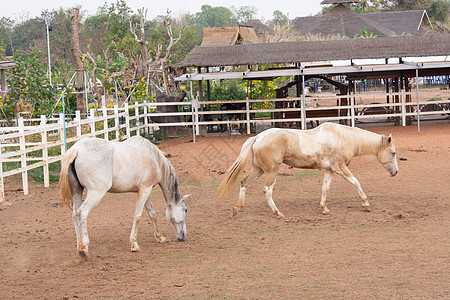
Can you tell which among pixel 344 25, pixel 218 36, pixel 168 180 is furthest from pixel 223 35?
pixel 168 180

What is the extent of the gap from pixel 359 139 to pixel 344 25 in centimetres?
3524

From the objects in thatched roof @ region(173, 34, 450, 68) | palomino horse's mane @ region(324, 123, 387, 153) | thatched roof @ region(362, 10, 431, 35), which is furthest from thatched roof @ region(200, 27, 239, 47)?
palomino horse's mane @ region(324, 123, 387, 153)

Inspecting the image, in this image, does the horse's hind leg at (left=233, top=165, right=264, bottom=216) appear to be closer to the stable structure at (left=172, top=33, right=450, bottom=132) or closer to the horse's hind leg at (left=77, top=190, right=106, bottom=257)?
the horse's hind leg at (left=77, top=190, right=106, bottom=257)

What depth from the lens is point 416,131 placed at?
1891 cm

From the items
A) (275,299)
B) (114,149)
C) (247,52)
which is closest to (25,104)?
(247,52)

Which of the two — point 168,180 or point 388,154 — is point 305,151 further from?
point 168,180

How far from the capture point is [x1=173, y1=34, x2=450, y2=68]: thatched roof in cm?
2011

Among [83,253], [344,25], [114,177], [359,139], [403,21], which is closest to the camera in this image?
[83,253]

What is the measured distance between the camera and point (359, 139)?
912cm

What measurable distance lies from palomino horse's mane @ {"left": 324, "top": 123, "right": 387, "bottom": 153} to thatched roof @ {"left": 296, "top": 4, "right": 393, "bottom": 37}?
107ft

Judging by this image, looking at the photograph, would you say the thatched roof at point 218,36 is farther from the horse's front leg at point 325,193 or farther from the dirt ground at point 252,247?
the horse's front leg at point 325,193

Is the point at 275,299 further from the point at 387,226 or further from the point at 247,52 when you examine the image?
the point at 247,52

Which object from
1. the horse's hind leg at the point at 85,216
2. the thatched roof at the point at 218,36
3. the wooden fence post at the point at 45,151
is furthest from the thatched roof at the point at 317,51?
the thatched roof at the point at 218,36

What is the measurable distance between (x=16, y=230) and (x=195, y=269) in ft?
11.4
